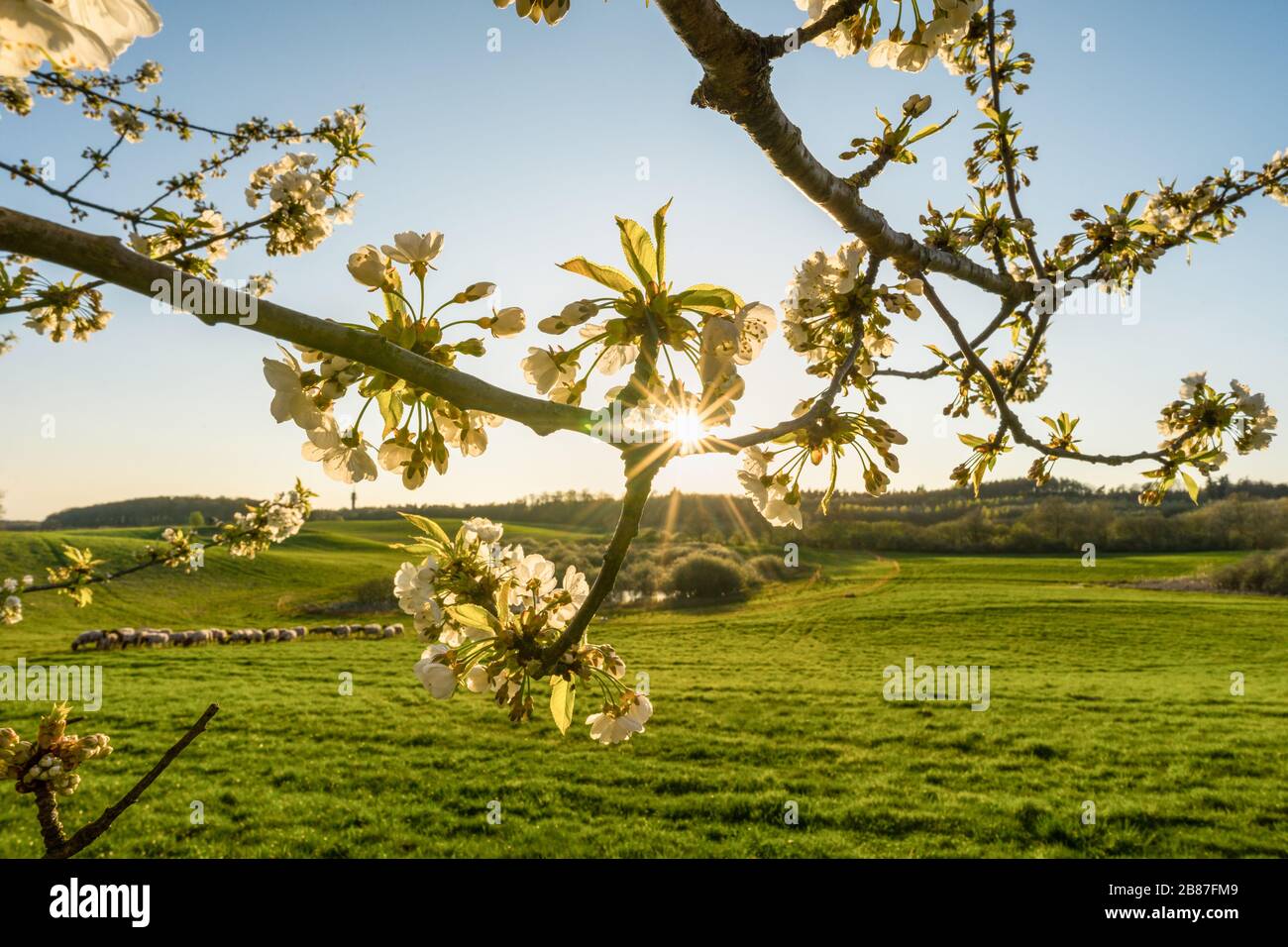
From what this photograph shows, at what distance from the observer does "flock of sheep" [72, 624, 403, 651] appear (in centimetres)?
1916

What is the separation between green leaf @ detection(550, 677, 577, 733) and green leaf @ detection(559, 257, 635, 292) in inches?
36.6

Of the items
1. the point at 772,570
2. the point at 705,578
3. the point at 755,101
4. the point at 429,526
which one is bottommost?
the point at 772,570

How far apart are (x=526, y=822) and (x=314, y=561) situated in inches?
1577

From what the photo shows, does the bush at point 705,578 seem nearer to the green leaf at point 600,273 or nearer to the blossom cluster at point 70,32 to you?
the green leaf at point 600,273

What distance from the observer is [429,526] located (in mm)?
1776

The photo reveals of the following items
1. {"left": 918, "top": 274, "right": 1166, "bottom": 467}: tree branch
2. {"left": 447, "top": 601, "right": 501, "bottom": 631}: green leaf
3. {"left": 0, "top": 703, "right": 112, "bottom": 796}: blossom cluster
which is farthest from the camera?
{"left": 918, "top": 274, "right": 1166, "bottom": 467}: tree branch

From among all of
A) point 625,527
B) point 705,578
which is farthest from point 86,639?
point 625,527

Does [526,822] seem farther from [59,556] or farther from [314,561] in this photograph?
[59,556]

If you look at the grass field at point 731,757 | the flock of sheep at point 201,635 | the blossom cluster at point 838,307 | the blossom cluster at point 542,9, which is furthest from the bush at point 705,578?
the blossom cluster at point 542,9

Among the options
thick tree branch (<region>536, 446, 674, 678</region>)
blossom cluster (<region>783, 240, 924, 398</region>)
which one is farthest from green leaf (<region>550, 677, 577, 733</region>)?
blossom cluster (<region>783, 240, 924, 398</region>)

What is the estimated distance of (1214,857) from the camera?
18.9 feet

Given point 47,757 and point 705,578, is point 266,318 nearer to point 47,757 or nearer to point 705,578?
point 47,757

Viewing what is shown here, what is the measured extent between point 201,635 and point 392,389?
80.8 feet

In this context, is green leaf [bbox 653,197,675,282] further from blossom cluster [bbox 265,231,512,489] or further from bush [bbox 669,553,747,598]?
bush [bbox 669,553,747,598]
